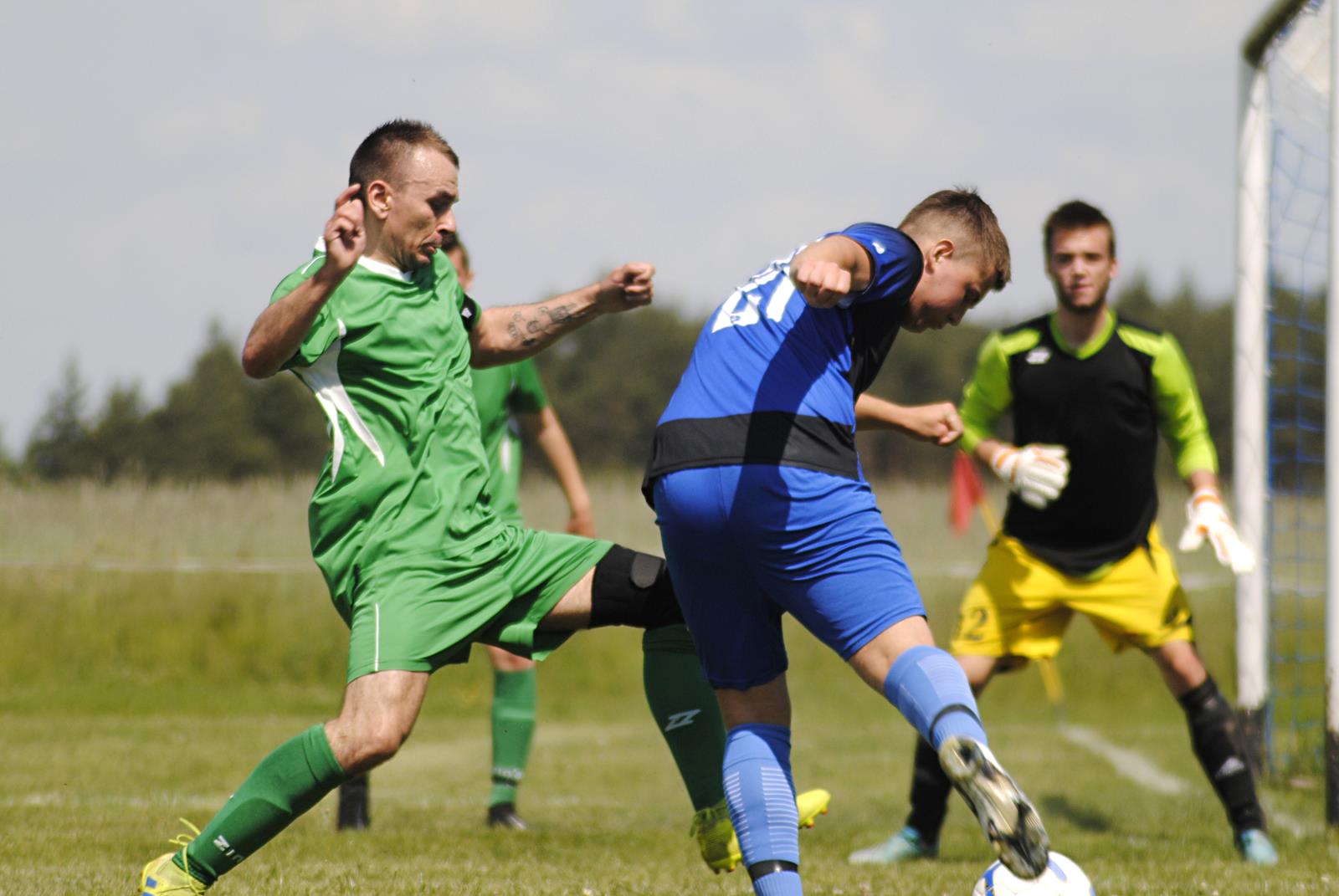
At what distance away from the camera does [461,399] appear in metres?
3.74

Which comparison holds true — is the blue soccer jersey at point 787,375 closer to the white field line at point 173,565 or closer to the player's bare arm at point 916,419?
the player's bare arm at point 916,419

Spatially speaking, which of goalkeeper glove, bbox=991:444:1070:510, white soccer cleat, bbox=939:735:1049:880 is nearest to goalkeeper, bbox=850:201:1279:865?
goalkeeper glove, bbox=991:444:1070:510

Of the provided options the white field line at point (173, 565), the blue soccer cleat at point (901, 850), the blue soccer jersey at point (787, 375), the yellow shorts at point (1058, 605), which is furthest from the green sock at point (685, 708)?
the white field line at point (173, 565)

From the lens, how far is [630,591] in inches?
146

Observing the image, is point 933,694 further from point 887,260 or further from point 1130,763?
point 1130,763

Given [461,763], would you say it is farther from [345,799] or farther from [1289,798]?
[1289,798]

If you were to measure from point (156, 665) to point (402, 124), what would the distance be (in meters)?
8.88

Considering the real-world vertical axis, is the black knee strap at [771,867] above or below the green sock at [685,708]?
below

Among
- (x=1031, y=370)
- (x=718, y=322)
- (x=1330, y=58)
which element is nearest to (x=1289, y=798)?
(x=1031, y=370)

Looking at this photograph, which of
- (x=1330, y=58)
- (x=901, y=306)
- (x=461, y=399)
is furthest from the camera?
(x=1330, y=58)

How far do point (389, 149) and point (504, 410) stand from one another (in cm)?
247

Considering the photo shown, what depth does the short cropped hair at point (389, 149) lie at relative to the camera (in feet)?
12.0

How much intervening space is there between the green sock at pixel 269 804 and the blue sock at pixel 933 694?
135 cm

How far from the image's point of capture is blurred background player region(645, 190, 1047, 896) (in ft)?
9.46
